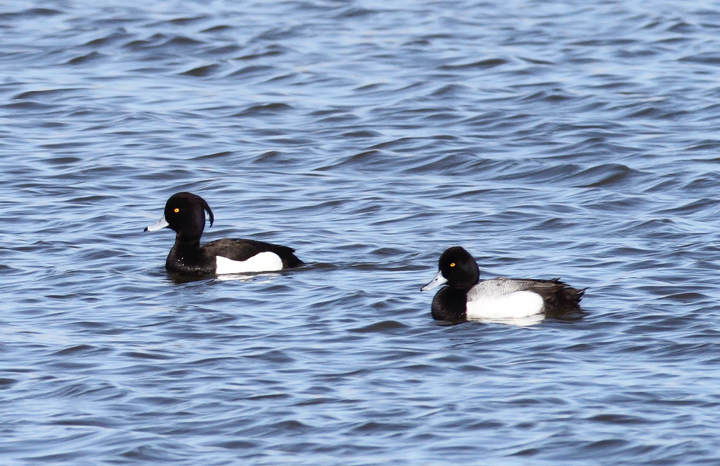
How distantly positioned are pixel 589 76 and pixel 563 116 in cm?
209

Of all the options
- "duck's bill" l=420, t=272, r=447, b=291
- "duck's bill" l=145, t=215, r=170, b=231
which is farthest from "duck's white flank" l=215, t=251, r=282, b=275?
"duck's bill" l=420, t=272, r=447, b=291

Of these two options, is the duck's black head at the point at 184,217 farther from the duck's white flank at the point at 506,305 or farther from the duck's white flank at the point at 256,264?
the duck's white flank at the point at 506,305

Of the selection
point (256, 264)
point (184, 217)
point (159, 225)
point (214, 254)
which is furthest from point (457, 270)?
point (159, 225)

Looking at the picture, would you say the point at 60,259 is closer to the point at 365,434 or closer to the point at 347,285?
the point at 347,285

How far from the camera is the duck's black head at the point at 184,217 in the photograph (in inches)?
452

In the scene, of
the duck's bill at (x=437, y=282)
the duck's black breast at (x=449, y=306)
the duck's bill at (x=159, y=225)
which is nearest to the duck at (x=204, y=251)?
the duck's bill at (x=159, y=225)

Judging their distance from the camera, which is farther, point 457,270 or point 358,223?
point 358,223

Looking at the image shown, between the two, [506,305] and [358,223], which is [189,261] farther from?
[506,305]

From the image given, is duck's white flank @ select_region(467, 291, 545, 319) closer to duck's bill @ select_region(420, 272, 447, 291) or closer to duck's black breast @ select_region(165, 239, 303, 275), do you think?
duck's bill @ select_region(420, 272, 447, 291)


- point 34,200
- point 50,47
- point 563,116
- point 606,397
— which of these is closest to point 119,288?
point 34,200

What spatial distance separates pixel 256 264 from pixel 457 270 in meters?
1.94

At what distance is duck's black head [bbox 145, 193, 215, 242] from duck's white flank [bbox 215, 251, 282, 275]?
19.5 inches

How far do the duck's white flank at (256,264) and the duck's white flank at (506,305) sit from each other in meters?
1.99

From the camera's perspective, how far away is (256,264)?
10906 millimetres
